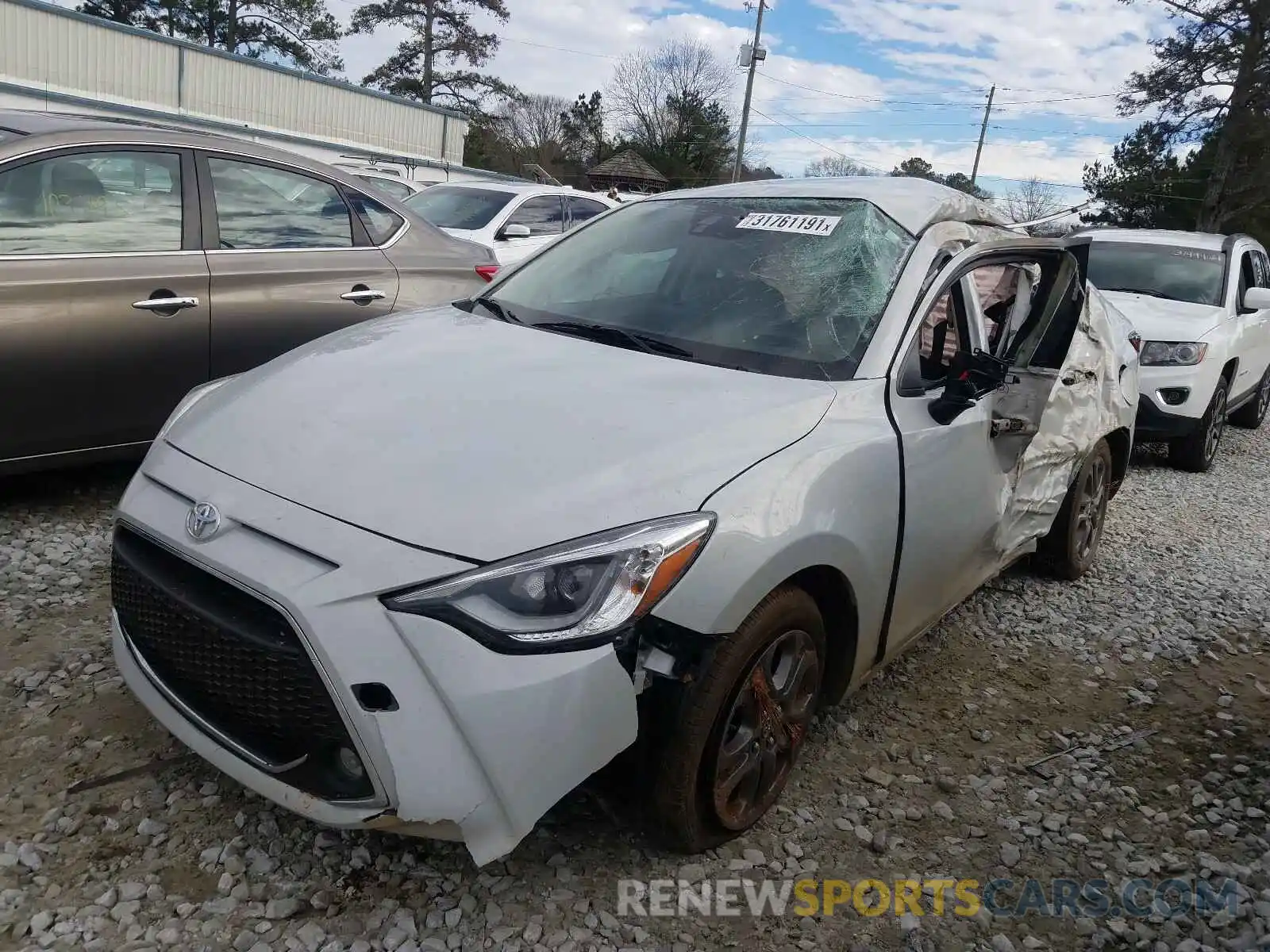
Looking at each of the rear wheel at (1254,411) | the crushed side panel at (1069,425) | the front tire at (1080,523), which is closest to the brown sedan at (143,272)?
the crushed side panel at (1069,425)

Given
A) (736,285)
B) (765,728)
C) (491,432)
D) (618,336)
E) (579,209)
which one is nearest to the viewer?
(491,432)

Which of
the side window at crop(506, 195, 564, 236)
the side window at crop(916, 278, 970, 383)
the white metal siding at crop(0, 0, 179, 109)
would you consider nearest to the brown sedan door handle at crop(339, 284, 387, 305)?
the side window at crop(916, 278, 970, 383)

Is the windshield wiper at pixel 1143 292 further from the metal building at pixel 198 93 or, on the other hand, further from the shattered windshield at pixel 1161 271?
the metal building at pixel 198 93

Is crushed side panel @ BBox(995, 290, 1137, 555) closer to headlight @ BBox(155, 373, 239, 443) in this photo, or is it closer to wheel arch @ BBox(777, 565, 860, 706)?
wheel arch @ BBox(777, 565, 860, 706)

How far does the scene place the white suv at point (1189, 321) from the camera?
6828mm

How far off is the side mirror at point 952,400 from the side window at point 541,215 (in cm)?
696

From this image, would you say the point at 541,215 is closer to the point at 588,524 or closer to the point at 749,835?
the point at 749,835

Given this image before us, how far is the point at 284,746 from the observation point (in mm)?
2004

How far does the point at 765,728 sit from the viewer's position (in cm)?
237

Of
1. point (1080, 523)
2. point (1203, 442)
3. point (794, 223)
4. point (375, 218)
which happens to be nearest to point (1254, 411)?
point (1203, 442)

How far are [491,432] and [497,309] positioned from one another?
1.15 meters

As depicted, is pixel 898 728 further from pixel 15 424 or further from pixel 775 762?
pixel 15 424

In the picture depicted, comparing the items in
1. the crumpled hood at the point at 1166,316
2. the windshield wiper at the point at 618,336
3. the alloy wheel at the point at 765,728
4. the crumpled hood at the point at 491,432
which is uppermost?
the crumpled hood at the point at 1166,316

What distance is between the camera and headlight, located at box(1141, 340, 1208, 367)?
22.2 feet
